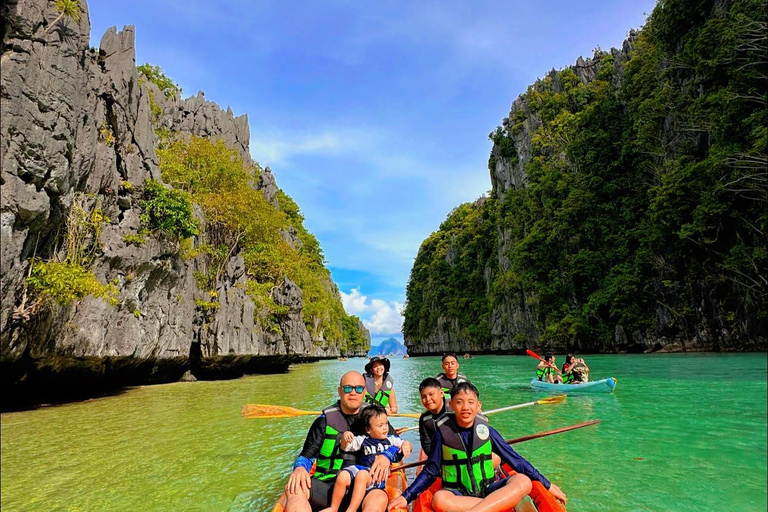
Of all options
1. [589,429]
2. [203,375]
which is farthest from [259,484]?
[203,375]

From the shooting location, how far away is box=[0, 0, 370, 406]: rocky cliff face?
30.6ft

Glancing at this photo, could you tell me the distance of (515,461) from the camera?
3768 mm

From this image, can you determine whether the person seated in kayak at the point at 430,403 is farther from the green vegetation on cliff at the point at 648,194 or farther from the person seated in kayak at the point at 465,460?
the green vegetation on cliff at the point at 648,194

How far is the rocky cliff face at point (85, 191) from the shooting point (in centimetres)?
932

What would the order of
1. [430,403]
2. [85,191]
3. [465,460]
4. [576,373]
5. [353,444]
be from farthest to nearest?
1. [576,373]
2. [85,191]
3. [430,403]
4. [353,444]
5. [465,460]

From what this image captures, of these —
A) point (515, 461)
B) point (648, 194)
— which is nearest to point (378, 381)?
point (515, 461)

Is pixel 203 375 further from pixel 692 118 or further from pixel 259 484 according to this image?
pixel 692 118

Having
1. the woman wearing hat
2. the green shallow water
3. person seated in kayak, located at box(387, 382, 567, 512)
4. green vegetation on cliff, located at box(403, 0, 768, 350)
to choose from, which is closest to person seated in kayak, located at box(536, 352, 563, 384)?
the green shallow water

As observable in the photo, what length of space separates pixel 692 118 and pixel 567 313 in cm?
2010

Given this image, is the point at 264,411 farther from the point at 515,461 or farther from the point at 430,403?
the point at 515,461

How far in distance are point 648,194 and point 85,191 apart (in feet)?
108

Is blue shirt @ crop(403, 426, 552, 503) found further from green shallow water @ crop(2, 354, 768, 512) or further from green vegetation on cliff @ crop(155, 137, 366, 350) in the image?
green vegetation on cliff @ crop(155, 137, 366, 350)

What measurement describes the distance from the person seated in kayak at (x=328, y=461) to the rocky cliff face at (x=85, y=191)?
7423 millimetres

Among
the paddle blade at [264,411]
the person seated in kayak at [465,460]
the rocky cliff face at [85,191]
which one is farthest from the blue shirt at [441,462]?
the rocky cliff face at [85,191]
